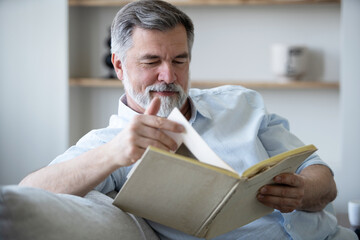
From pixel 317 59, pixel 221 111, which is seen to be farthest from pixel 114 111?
pixel 221 111

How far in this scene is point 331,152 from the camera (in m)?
3.40

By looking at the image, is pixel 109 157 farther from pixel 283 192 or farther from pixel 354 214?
pixel 354 214

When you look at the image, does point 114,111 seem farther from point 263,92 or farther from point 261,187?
point 261,187

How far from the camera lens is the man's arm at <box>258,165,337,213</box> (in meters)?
1.28

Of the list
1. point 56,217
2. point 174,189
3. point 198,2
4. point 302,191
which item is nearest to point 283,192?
point 302,191

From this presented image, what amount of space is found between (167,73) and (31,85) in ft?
7.13

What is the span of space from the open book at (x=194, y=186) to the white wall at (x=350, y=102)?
1.96 metres

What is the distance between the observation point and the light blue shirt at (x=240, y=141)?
1.52 meters

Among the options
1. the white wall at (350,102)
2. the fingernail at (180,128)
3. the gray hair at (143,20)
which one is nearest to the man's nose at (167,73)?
the gray hair at (143,20)

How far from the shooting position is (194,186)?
1123 mm

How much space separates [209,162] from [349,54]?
2.22 metres

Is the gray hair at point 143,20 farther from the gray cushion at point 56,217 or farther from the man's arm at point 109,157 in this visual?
the gray cushion at point 56,217

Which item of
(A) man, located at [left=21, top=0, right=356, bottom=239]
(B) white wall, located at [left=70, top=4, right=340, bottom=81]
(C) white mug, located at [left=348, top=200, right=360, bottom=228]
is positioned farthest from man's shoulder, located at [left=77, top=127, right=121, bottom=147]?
(B) white wall, located at [left=70, top=4, right=340, bottom=81]

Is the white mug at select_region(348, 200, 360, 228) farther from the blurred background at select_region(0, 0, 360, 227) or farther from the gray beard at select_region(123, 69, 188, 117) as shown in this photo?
the blurred background at select_region(0, 0, 360, 227)
